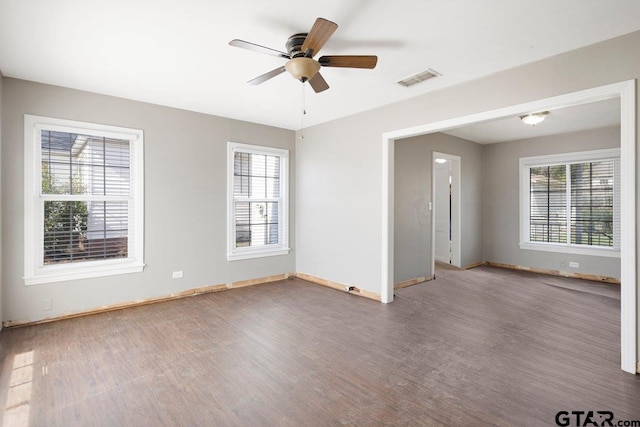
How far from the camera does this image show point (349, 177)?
4.99m

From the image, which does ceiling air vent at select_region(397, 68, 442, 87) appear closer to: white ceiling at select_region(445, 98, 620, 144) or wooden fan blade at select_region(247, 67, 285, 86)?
white ceiling at select_region(445, 98, 620, 144)

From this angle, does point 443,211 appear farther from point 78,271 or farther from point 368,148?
point 78,271

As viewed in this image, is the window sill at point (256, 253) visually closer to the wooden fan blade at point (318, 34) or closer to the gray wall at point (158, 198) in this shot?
the gray wall at point (158, 198)

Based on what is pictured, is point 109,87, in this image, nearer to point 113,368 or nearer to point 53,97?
point 53,97

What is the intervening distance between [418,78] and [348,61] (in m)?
1.32

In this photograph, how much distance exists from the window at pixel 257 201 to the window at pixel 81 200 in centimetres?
136

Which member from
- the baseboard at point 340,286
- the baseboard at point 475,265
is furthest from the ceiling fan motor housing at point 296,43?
the baseboard at point 475,265

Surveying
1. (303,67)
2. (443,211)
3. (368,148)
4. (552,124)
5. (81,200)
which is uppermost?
(552,124)

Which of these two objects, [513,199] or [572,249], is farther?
[513,199]

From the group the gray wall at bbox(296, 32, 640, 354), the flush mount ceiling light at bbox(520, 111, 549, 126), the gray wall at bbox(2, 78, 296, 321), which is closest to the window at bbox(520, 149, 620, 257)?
the flush mount ceiling light at bbox(520, 111, 549, 126)

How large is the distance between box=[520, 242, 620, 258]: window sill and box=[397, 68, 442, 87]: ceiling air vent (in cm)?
487

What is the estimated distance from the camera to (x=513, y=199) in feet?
22.5

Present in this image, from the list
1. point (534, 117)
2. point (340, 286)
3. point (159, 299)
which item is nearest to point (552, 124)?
point (534, 117)

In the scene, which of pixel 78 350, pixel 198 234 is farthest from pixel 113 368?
pixel 198 234
